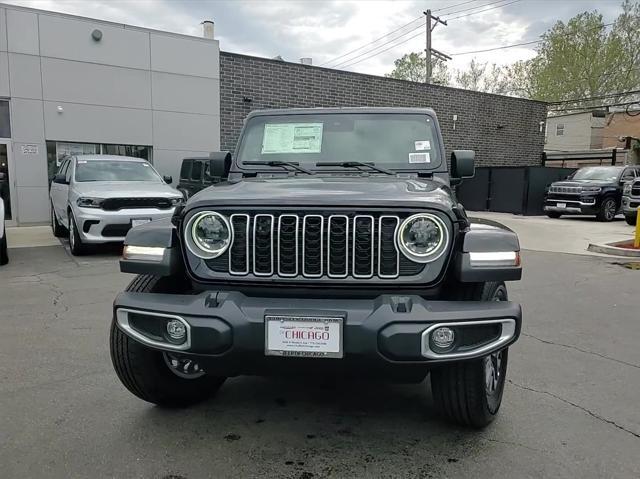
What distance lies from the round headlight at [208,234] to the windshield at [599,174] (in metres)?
16.9

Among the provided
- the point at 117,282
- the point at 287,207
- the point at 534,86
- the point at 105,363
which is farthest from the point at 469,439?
the point at 534,86

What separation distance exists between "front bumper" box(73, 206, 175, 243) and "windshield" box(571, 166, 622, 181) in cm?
1398

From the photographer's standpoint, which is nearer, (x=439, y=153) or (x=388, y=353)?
(x=388, y=353)

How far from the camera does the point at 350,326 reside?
2.34 metres

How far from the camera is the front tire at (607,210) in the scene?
1623 cm

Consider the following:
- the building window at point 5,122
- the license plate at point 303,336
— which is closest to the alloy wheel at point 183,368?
the license plate at point 303,336

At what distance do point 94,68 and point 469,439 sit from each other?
13.8 m

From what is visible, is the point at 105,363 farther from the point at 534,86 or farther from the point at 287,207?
the point at 534,86

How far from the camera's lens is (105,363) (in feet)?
13.2

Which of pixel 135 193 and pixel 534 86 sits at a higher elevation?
pixel 534 86

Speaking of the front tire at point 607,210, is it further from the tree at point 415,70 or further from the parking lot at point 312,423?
the tree at point 415,70

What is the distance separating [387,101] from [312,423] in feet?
54.7

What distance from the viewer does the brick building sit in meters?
15.8

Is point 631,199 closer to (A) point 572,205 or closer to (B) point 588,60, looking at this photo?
(A) point 572,205
